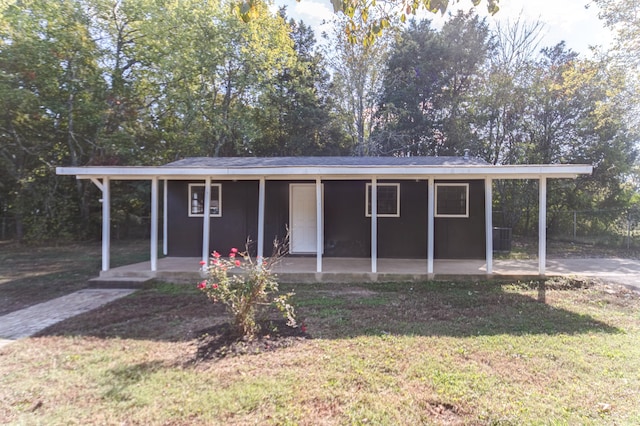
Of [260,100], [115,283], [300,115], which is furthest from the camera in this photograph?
[300,115]

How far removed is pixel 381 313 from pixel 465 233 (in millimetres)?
4416

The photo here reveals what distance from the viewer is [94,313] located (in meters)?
4.80

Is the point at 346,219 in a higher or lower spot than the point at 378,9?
lower

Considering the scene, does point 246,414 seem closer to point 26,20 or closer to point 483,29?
point 26,20

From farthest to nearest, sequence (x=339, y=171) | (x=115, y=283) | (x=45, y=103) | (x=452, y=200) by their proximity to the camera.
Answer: (x=45, y=103)
(x=452, y=200)
(x=115, y=283)
(x=339, y=171)

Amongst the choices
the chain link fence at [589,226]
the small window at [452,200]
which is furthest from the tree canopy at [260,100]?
the small window at [452,200]

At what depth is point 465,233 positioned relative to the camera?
26.7 feet

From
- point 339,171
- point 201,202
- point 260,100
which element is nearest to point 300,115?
point 260,100

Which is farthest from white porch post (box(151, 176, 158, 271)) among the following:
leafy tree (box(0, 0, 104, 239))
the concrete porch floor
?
leafy tree (box(0, 0, 104, 239))

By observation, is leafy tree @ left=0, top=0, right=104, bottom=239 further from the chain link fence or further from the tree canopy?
the chain link fence

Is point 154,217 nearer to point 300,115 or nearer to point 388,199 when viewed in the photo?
point 388,199

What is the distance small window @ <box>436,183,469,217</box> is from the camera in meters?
8.07

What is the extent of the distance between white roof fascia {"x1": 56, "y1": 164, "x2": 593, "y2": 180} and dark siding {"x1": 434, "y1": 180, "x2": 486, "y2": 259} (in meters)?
1.77

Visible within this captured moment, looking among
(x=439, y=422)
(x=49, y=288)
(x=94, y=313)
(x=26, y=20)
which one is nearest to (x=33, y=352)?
(x=94, y=313)
